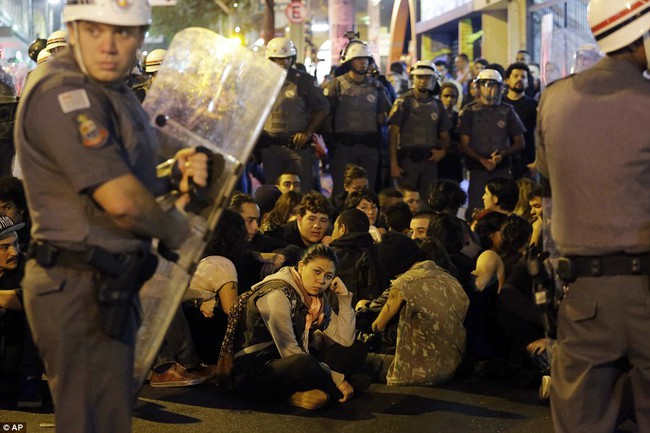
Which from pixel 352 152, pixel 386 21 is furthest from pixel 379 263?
pixel 386 21

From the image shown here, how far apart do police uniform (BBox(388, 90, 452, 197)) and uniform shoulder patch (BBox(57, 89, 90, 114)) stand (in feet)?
30.9

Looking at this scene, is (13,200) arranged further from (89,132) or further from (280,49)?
(89,132)

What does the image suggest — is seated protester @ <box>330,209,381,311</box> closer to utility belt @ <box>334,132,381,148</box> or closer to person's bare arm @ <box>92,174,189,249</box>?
person's bare arm @ <box>92,174,189,249</box>

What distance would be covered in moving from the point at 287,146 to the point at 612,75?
27.6ft

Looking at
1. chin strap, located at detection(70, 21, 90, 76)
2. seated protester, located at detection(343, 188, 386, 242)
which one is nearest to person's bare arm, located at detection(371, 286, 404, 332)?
seated protester, located at detection(343, 188, 386, 242)

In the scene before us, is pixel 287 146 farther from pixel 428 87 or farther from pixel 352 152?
pixel 428 87

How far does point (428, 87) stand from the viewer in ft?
42.9

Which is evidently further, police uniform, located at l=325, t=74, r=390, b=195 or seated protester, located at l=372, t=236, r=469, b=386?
police uniform, located at l=325, t=74, r=390, b=195

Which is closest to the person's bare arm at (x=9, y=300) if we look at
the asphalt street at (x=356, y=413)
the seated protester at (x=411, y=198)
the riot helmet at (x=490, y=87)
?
the asphalt street at (x=356, y=413)

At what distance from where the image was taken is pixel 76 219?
360cm

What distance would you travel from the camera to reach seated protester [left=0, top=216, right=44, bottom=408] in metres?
6.82

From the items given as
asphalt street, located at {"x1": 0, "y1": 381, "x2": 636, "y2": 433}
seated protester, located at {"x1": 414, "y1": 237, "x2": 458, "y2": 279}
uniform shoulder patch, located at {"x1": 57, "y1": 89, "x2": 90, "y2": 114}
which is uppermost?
uniform shoulder patch, located at {"x1": 57, "y1": 89, "x2": 90, "y2": 114}

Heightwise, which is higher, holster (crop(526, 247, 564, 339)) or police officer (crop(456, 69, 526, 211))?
police officer (crop(456, 69, 526, 211))

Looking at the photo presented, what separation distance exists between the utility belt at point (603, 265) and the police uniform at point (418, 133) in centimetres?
866
